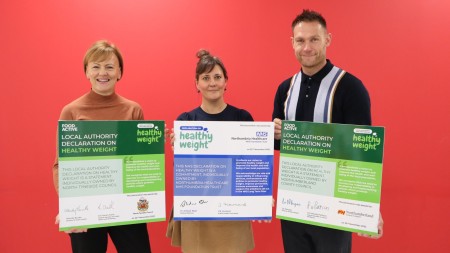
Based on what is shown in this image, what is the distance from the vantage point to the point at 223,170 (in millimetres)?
1687

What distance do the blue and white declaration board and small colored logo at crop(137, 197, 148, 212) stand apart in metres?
0.15

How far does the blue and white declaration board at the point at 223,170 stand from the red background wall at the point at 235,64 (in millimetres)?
811

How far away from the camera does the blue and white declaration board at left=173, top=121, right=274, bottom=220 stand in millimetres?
1670

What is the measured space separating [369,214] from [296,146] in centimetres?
45

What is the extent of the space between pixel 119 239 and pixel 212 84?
100 cm

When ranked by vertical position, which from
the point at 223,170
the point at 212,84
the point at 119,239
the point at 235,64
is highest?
the point at 235,64
